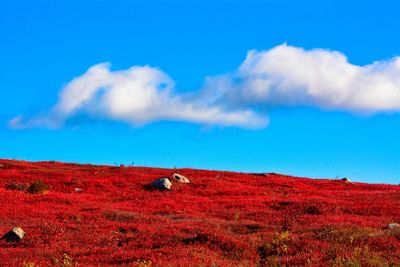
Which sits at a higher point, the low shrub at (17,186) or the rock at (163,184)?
the rock at (163,184)

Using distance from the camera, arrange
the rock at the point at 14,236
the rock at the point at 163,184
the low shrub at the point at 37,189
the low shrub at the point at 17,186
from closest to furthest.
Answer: the rock at the point at 14,236 → the low shrub at the point at 37,189 → the low shrub at the point at 17,186 → the rock at the point at 163,184

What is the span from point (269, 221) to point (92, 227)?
383 inches

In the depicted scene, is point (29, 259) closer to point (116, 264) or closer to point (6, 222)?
point (116, 264)

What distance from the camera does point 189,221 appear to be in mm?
28938

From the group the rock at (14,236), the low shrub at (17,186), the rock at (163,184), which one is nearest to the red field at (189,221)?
the low shrub at (17,186)

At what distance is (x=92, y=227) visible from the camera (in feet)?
87.8

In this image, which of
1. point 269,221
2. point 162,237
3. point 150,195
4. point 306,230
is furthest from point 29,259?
point 150,195

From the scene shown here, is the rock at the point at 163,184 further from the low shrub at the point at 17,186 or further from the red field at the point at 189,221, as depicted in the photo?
the low shrub at the point at 17,186

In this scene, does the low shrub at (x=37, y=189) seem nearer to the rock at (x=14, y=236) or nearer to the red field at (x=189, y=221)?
the red field at (x=189, y=221)

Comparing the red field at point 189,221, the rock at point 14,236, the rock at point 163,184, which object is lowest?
the rock at point 14,236

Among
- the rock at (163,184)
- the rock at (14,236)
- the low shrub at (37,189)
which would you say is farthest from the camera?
the rock at (163,184)

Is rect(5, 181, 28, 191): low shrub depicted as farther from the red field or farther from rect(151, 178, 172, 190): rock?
rect(151, 178, 172, 190): rock

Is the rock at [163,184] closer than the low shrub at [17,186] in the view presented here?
No

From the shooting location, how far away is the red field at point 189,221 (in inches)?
698
